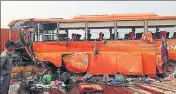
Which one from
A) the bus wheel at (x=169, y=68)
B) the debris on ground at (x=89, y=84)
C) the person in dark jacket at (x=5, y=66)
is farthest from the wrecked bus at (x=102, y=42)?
the person in dark jacket at (x=5, y=66)

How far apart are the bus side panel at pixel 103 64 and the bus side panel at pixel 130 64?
0.28 metres

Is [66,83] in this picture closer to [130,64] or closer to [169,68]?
[130,64]

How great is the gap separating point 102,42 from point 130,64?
1.70 m

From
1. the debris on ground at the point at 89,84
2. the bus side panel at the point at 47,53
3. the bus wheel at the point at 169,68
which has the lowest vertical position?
the debris on ground at the point at 89,84

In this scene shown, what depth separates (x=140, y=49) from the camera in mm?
16266

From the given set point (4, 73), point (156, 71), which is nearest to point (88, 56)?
point (156, 71)

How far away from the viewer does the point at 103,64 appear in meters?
16.1

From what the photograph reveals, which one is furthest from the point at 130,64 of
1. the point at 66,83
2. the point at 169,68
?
the point at 66,83

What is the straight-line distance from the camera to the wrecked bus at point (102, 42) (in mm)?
16031

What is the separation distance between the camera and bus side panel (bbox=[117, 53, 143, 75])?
15905 millimetres

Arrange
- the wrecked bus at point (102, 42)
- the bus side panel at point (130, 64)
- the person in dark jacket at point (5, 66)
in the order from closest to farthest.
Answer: the person in dark jacket at point (5, 66), the bus side panel at point (130, 64), the wrecked bus at point (102, 42)

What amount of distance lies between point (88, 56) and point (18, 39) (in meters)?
3.47

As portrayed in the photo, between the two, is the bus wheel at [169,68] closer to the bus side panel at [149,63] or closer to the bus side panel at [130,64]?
the bus side panel at [149,63]

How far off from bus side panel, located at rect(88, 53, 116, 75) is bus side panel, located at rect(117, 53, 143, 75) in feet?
0.92
